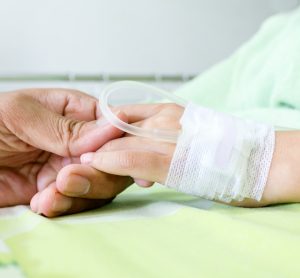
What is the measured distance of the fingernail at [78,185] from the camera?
1.90 ft

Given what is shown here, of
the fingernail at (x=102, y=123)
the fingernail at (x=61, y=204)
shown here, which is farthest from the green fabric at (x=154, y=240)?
the fingernail at (x=102, y=123)

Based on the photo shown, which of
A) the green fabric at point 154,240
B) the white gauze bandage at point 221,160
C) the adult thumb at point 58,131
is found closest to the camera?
the green fabric at point 154,240

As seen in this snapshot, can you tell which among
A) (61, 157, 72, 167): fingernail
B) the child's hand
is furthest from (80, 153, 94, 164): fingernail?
(61, 157, 72, 167): fingernail

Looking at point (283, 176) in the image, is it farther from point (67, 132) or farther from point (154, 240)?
point (67, 132)

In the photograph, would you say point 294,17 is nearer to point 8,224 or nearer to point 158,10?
point 8,224

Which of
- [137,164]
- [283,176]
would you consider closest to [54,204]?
[137,164]

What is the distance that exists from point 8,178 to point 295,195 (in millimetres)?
457

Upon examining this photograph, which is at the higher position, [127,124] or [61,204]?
[127,124]

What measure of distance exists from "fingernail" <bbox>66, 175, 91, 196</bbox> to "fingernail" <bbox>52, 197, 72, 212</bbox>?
0.04 feet

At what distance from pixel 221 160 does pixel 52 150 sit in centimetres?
27

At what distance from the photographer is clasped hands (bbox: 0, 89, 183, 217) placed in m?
0.57

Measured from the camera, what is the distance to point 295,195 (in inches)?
21.7

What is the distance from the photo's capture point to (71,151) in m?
0.66

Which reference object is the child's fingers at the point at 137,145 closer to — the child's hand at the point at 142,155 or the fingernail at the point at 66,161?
the child's hand at the point at 142,155
